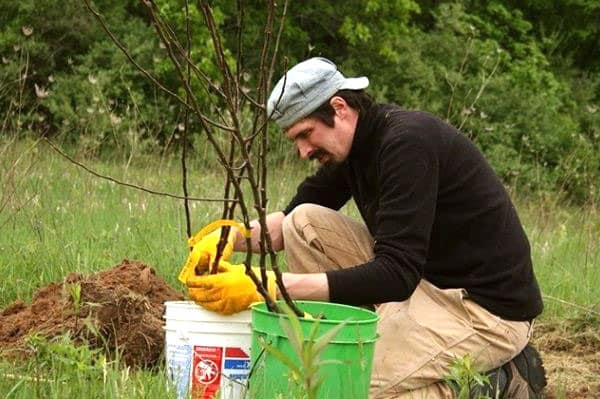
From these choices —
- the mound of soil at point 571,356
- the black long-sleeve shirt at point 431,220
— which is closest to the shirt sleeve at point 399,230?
the black long-sleeve shirt at point 431,220

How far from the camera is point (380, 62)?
16.8 m

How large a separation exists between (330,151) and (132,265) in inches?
36.8

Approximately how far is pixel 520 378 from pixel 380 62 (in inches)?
538

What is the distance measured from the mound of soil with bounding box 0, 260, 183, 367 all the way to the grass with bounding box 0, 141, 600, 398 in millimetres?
121

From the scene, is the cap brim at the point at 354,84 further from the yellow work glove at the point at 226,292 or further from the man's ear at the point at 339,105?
the yellow work glove at the point at 226,292

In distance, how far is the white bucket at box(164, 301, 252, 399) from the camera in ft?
9.42

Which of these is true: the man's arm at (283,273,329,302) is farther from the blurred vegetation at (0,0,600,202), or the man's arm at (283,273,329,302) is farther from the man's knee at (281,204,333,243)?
the blurred vegetation at (0,0,600,202)

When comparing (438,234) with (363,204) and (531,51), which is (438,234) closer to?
(363,204)

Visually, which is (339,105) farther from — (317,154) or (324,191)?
(324,191)

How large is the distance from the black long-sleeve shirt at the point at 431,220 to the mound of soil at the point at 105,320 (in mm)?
715

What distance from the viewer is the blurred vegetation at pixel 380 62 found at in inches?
571

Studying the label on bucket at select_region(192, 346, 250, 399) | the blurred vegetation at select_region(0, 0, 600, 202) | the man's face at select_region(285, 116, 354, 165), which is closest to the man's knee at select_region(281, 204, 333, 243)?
the man's face at select_region(285, 116, 354, 165)

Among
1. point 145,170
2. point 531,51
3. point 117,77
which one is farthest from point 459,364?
A: point 531,51

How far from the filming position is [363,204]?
11.9 feet
